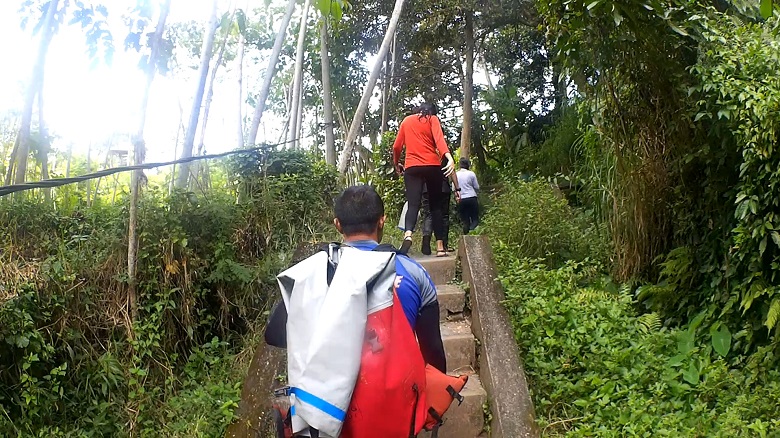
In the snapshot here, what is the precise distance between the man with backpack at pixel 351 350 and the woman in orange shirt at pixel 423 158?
3321mm

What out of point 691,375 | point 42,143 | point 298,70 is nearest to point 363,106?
point 298,70

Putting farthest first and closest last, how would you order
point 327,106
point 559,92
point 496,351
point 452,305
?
1. point 559,92
2. point 327,106
3. point 452,305
4. point 496,351

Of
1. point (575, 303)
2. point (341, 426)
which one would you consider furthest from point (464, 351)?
point (341, 426)

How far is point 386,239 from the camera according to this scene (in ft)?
20.4

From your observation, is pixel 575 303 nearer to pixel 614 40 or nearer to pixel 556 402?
pixel 556 402

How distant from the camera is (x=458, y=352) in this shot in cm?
383

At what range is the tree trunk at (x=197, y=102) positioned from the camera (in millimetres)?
5051

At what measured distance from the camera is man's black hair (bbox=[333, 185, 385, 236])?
2012 mm

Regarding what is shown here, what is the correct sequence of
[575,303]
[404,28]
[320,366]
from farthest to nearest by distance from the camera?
1. [404,28]
2. [575,303]
3. [320,366]

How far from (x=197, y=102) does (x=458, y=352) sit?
298 centimetres

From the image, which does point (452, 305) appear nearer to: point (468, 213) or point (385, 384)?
point (385, 384)

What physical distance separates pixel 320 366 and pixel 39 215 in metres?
3.30

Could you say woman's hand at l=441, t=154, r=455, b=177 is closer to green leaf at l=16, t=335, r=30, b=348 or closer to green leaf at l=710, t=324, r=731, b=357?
green leaf at l=710, t=324, r=731, b=357

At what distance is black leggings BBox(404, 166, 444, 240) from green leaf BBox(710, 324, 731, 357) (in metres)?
2.20
